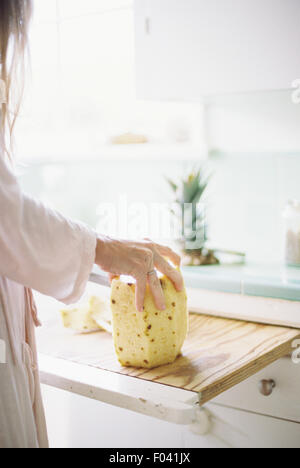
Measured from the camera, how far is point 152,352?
110 centimetres

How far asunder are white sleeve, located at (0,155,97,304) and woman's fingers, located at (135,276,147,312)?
0.13 metres

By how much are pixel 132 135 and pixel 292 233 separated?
0.79m

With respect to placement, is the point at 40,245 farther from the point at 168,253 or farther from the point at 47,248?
the point at 168,253

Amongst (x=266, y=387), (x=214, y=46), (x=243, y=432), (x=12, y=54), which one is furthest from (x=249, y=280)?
(x=12, y=54)

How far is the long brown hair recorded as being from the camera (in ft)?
3.20

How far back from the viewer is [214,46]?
62.4 inches

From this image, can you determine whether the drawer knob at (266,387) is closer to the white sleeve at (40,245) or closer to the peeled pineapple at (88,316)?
the peeled pineapple at (88,316)

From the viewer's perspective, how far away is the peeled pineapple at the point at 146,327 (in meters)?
1.10

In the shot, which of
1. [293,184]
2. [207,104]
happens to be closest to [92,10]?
[207,104]

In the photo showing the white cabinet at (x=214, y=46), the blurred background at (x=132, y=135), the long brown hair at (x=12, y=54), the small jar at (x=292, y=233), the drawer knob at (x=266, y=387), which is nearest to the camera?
the long brown hair at (x=12, y=54)

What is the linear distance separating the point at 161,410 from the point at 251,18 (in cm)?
111

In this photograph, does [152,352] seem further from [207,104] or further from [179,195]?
[207,104]

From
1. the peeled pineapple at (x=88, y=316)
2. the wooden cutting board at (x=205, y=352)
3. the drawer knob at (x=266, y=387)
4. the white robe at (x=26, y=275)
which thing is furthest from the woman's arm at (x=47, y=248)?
the drawer knob at (x=266, y=387)

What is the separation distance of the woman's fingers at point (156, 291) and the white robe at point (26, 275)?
0.54 ft
